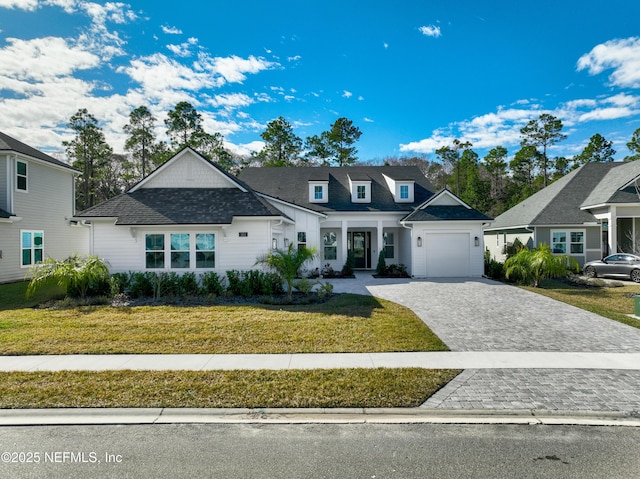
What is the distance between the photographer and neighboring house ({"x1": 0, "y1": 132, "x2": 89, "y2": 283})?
1745cm

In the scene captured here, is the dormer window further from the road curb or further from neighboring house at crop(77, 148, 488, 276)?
the road curb

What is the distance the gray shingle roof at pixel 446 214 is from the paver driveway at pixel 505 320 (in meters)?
4.21

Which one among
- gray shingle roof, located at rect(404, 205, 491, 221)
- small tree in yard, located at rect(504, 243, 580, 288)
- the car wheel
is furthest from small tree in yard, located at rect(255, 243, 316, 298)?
the car wheel

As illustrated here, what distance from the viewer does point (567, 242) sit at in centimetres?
2231

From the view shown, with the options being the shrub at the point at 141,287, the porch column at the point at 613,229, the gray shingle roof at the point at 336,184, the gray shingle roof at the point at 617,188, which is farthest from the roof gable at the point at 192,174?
the gray shingle roof at the point at 617,188

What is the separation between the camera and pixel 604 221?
21.9 metres

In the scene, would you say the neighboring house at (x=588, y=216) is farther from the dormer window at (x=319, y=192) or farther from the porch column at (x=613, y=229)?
the dormer window at (x=319, y=192)

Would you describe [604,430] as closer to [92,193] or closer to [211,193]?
[211,193]

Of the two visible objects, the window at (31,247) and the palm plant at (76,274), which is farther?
the window at (31,247)

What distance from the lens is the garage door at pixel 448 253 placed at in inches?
741

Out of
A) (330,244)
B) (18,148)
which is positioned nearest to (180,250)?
(330,244)

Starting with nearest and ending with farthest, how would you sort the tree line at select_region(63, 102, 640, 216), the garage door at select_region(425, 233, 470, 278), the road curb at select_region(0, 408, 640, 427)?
the road curb at select_region(0, 408, 640, 427) < the garage door at select_region(425, 233, 470, 278) < the tree line at select_region(63, 102, 640, 216)

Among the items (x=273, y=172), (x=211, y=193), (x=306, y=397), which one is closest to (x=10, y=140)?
(x=211, y=193)

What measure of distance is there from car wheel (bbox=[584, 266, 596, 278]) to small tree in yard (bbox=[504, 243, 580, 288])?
416 centimetres
